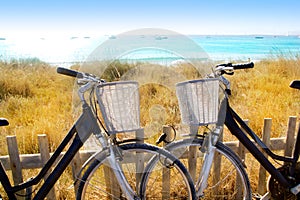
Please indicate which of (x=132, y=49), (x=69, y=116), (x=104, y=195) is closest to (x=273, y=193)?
(x=104, y=195)

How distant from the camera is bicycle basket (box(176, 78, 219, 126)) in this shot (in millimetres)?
1994

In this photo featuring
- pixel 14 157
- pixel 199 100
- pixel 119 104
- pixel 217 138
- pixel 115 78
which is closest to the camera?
pixel 119 104

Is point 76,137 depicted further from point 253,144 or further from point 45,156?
point 253,144

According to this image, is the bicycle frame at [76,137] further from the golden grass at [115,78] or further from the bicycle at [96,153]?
the golden grass at [115,78]

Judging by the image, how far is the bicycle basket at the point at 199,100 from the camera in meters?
1.99

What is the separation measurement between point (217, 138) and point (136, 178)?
0.90m

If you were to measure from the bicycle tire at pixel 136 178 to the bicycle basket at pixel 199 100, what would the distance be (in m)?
0.35

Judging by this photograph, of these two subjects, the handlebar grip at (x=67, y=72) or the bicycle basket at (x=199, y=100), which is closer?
the handlebar grip at (x=67, y=72)

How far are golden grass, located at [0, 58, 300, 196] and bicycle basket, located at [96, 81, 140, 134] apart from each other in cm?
78

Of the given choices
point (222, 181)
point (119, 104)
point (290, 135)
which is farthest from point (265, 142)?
point (119, 104)

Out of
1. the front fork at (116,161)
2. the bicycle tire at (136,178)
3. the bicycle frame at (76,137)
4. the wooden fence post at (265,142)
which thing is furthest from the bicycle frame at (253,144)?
the bicycle frame at (76,137)

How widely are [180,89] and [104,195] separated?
1457mm

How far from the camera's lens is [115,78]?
16.0 feet

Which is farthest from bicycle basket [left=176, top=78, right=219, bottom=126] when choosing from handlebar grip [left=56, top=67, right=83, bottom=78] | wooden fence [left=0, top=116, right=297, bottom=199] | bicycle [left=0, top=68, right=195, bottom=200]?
handlebar grip [left=56, top=67, right=83, bottom=78]
